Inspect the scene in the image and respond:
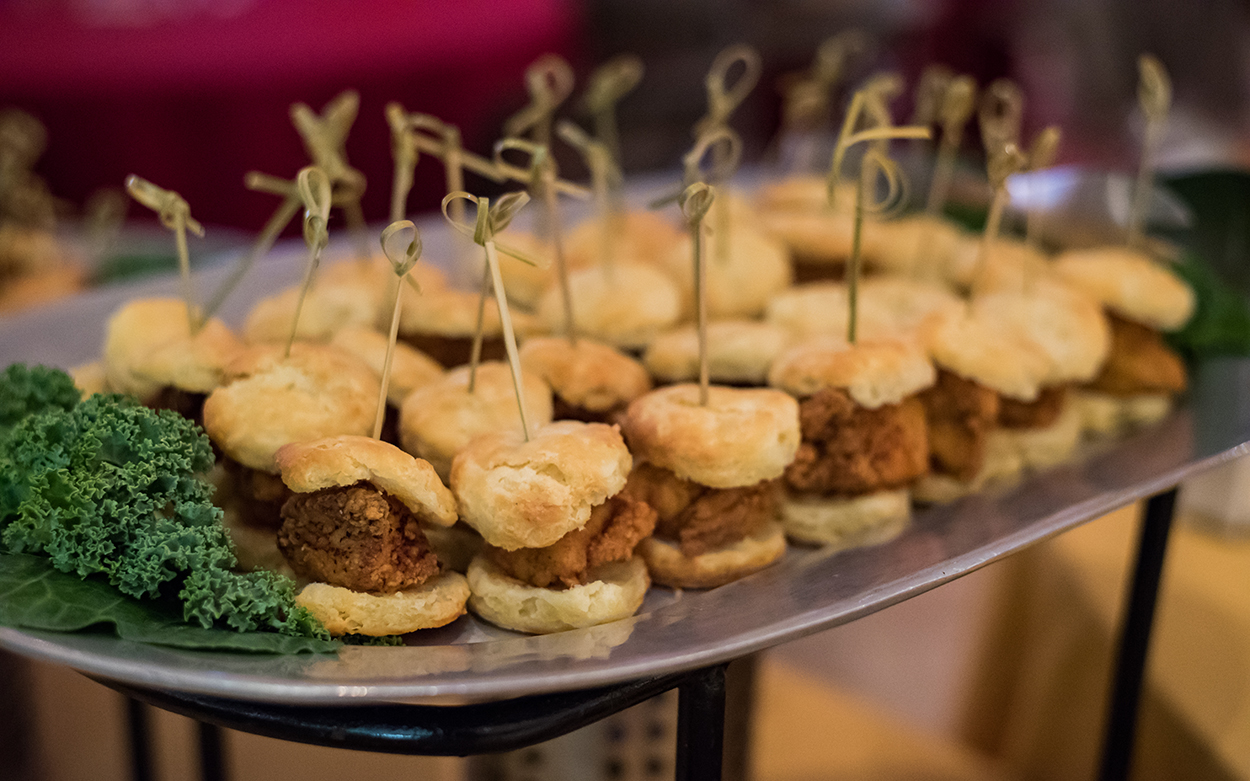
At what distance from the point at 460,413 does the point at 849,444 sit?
2.57 feet

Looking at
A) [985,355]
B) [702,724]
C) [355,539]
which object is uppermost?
[985,355]

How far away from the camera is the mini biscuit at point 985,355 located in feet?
7.45

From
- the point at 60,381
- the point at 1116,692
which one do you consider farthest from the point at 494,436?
the point at 1116,692

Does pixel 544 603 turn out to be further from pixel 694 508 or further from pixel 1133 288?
pixel 1133 288

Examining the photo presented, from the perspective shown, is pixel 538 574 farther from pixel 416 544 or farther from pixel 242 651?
pixel 242 651

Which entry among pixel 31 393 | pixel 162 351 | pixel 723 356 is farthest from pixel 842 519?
pixel 31 393

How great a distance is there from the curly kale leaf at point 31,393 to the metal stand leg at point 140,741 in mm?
1110

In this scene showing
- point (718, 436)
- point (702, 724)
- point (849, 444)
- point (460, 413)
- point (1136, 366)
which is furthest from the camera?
point (1136, 366)

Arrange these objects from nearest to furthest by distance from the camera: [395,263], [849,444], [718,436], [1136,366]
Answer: [395,263]
[718,436]
[849,444]
[1136,366]

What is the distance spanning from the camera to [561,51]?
Result: 23.7 ft

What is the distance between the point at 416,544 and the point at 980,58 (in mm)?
8250

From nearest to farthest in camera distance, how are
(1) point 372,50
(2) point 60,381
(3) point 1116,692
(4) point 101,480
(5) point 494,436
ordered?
(4) point 101,480, (5) point 494,436, (2) point 60,381, (3) point 1116,692, (1) point 372,50

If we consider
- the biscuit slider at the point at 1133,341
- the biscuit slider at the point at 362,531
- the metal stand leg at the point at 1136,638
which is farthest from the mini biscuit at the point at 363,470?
the biscuit slider at the point at 1133,341

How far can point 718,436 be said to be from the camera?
1930 millimetres
